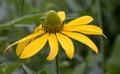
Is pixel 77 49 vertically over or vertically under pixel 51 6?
under

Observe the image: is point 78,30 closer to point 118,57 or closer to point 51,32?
point 51,32

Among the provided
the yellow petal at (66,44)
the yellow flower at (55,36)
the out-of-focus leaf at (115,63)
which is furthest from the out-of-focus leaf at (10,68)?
the out-of-focus leaf at (115,63)

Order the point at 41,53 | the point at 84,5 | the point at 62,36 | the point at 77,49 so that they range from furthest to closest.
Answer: the point at 84,5 < the point at 77,49 < the point at 41,53 < the point at 62,36

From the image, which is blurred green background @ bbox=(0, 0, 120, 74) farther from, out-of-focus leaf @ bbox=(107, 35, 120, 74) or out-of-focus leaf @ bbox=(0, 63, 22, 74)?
A: out-of-focus leaf @ bbox=(0, 63, 22, 74)

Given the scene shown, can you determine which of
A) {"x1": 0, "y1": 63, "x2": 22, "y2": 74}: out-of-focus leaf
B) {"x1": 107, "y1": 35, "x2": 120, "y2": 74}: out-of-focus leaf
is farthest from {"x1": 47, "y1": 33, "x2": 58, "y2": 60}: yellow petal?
{"x1": 107, "y1": 35, "x2": 120, "y2": 74}: out-of-focus leaf

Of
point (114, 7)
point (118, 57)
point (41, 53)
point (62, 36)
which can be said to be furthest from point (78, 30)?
point (114, 7)

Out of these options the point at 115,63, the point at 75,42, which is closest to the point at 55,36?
the point at 115,63

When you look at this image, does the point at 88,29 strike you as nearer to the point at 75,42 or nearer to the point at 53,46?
the point at 53,46
